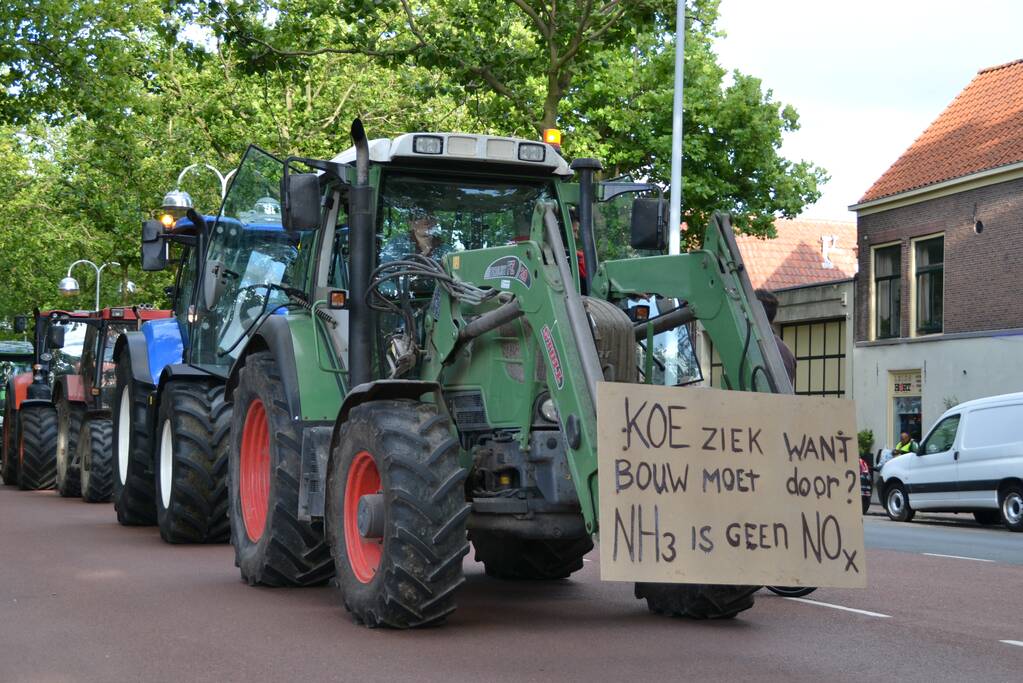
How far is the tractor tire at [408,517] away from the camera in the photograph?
25.3 feet

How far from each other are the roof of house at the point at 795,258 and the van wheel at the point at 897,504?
2616 centimetres

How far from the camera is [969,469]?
75.4 ft

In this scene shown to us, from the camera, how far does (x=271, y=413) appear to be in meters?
9.77

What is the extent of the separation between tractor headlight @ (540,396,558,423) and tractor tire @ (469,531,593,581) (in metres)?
2.55

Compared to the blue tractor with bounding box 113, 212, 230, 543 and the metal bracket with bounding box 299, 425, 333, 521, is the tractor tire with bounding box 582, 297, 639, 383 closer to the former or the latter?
the metal bracket with bounding box 299, 425, 333, 521

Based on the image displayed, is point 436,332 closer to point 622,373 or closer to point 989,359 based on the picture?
point 622,373

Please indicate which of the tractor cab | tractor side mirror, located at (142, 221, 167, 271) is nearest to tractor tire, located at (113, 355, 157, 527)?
tractor side mirror, located at (142, 221, 167, 271)

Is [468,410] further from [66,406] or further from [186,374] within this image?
[66,406]

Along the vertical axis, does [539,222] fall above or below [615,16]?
below

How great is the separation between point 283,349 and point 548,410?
94.8 inches

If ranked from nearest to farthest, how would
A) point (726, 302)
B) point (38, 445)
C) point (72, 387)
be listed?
point (726, 302)
point (72, 387)
point (38, 445)

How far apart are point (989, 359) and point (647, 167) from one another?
12.1 meters

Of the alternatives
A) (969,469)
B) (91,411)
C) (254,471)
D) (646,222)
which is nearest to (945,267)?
(969,469)

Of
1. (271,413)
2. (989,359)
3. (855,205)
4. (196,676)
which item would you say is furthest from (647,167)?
(196,676)
